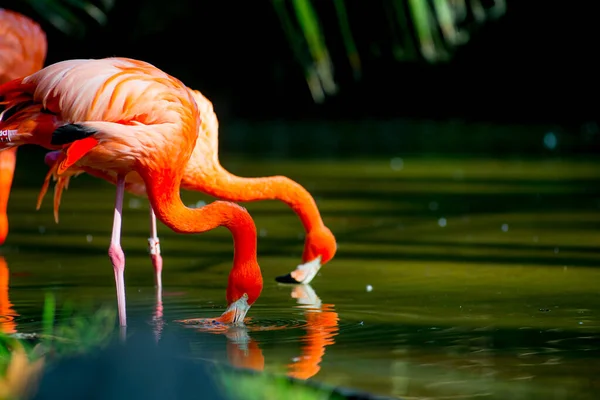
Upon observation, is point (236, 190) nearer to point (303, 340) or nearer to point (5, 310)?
Result: point (5, 310)

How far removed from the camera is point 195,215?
506 cm

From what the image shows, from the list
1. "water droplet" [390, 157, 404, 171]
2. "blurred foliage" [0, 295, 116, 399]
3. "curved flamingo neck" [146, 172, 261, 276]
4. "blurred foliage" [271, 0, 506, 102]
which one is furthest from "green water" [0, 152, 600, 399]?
"water droplet" [390, 157, 404, 171]

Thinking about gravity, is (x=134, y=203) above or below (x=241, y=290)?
above

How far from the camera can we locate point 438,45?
1.82 meters

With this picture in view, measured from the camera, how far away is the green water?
4.23m

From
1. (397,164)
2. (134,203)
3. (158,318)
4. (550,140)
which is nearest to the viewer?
(158,318)

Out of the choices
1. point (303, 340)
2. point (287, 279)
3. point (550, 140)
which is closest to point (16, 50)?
point (287, 279)

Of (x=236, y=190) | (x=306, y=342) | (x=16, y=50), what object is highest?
(x=16, y=50)

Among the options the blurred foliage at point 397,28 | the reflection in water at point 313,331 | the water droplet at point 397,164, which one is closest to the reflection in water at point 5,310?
the reflection in water at point 313,331

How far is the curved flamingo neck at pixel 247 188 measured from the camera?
616 cm

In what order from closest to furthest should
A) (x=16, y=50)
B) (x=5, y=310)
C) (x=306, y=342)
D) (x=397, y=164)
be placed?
(x=306, y=342), (x=5, y=310), (x=16, y=50), (x=397, y=164)

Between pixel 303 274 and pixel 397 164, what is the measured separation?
8462 mm

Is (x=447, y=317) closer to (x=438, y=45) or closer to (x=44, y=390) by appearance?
(x=44, y=390)

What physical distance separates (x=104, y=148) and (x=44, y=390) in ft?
8.34
